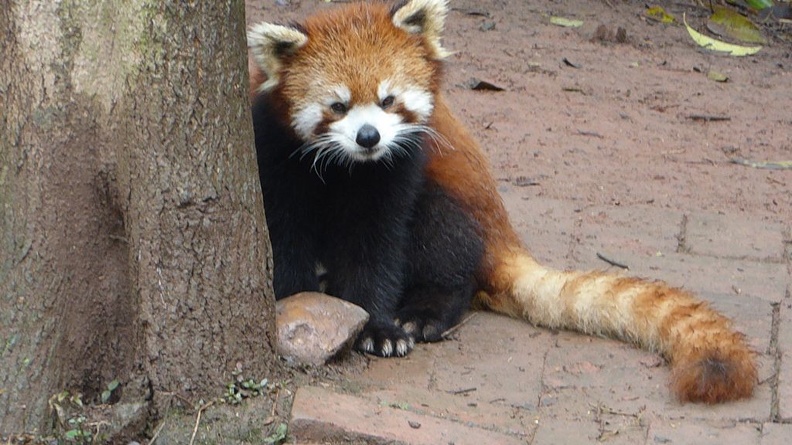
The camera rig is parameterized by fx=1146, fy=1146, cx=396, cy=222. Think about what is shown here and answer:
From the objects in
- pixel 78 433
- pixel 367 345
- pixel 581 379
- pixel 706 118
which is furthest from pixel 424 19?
pixel 706 118

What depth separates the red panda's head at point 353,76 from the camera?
4.01 metres

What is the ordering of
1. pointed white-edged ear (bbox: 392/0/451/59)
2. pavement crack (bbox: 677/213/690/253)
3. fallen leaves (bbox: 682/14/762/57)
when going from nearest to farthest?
pointed white-edged ear (bbox: 392/0/451/59) < pavement crack (bbox: 677/213/690/253) < fallen leaves (bbox: 682/14/762/57)

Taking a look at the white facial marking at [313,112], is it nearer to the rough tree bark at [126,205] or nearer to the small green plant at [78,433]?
the rough tree bark at [126,205]

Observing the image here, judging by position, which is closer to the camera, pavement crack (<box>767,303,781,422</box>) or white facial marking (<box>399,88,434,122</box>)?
pavement crack (<box>767,303,781,422</box>)

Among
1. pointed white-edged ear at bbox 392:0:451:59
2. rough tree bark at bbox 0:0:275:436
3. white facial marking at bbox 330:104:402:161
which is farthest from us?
pointed white-edged ear at bbox 392:0:451:59

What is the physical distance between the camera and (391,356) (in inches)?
152

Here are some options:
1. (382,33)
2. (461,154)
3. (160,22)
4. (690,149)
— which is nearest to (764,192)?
(690,149)

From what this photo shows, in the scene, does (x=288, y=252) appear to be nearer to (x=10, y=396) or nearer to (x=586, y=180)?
(x=10, y=396)

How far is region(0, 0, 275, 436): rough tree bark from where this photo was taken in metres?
2.88

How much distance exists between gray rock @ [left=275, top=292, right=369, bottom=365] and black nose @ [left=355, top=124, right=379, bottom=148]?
0.55 meters

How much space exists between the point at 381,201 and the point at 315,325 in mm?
694

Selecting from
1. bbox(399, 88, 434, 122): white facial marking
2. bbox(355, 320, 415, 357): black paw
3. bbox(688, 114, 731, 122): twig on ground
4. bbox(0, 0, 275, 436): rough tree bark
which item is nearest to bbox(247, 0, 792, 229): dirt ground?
bbox(688, 114, 731, 122): twig on ground

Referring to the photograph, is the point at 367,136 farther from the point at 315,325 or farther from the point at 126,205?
the point at 126,205

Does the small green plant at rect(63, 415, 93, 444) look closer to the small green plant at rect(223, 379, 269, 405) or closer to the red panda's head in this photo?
the small green plant at rect(223, 379, 269, 405)
